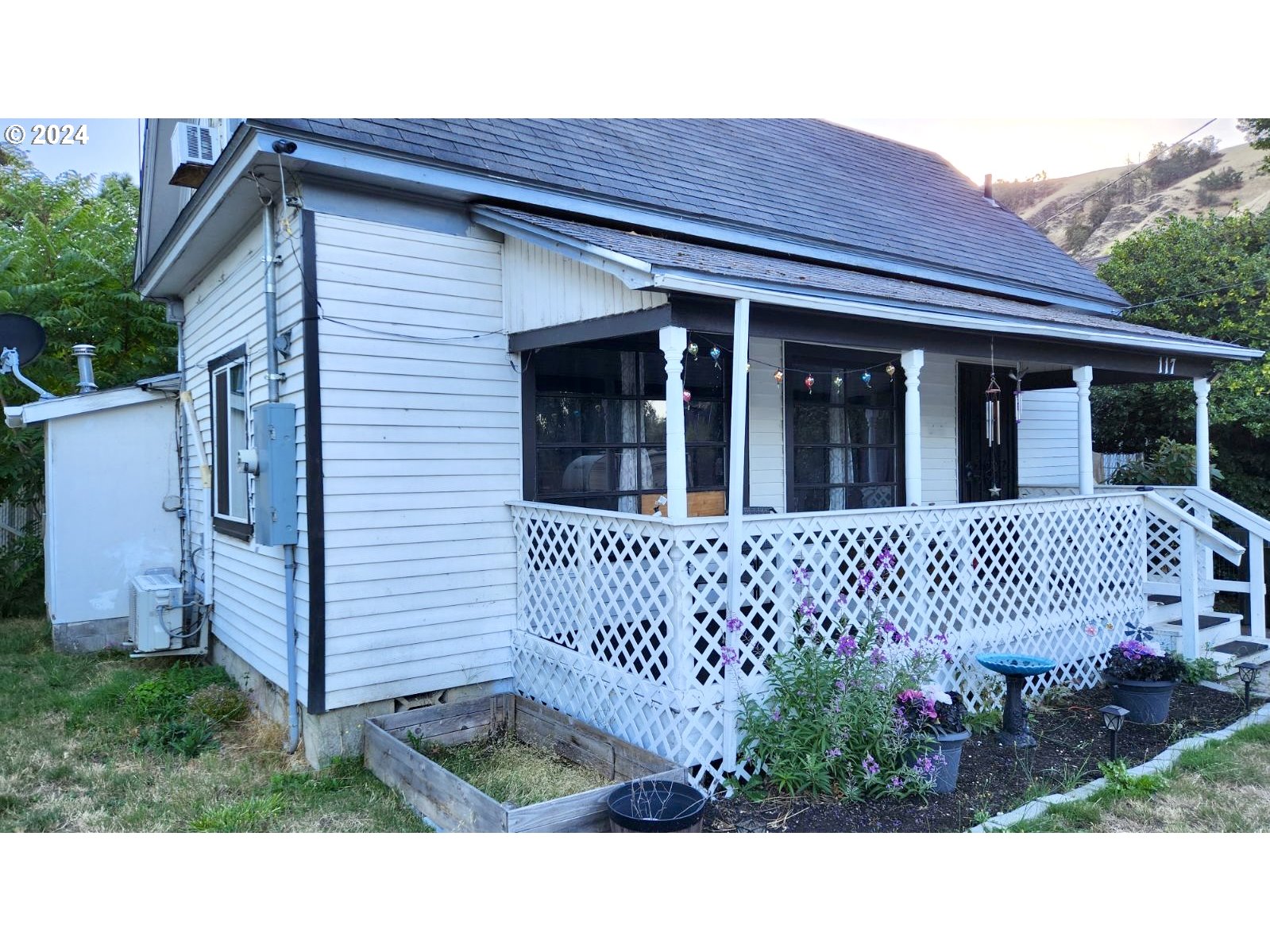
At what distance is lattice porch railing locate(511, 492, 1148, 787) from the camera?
4.80m

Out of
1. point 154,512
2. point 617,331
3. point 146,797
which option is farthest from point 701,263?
point 154,512

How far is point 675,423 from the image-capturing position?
15.6ft

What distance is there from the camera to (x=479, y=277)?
19.4 feet

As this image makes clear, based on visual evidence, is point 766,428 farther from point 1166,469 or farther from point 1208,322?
point 1208,322

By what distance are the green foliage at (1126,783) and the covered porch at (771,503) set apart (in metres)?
1.27

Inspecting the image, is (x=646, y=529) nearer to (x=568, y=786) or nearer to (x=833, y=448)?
(x=568, y=786)

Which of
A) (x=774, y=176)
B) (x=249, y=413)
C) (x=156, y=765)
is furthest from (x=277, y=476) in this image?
(x=774, y=176)

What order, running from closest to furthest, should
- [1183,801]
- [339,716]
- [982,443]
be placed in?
[1183,801], [339,716], [982,443]

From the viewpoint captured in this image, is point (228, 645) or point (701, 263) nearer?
point (701, 263)

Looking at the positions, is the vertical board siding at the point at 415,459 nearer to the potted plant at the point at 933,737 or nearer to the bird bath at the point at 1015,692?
the potted plant at the point at 933,737

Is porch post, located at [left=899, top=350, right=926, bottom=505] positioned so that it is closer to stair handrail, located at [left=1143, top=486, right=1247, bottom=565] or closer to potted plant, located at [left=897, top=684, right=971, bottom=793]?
potted plant, located at [left=897, top=684, right=971, bottom=793]

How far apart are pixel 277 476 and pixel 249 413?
1441 millimetres

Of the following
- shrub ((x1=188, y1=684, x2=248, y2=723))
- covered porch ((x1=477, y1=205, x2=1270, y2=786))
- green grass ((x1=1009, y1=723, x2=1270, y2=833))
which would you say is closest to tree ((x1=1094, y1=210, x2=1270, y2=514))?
covered porch ((x1=477, y1=205, x2=1270, y2=786))

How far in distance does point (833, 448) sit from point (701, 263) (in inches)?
148
